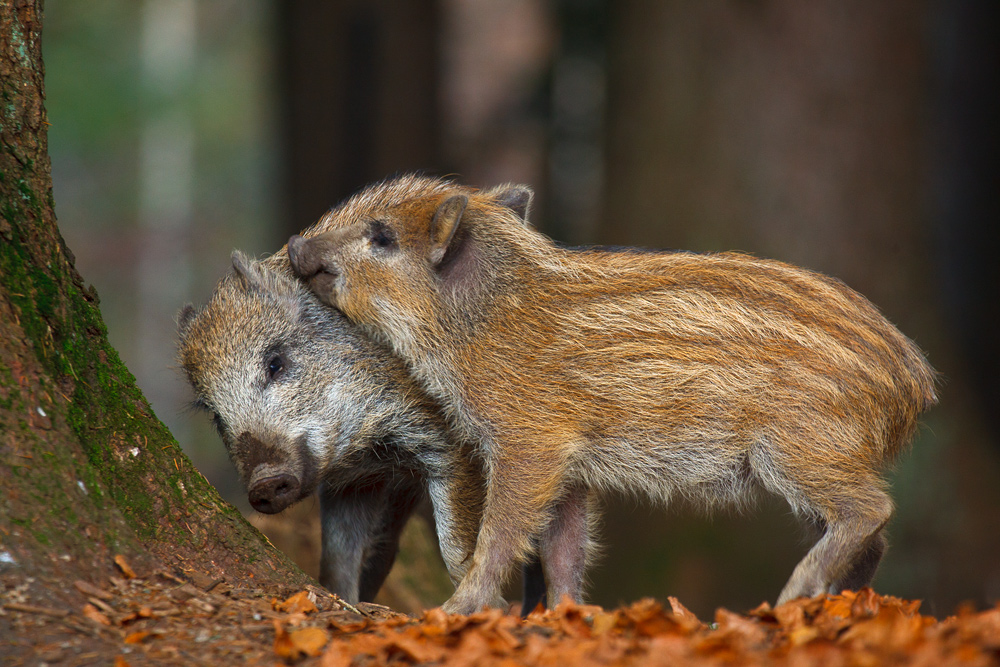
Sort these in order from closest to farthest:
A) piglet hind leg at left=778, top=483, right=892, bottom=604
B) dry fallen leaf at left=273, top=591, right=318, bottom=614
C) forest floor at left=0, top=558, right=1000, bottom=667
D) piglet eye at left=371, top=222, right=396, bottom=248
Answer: forest floor at left=0, top=558, right=1000, bottom=667
dry fallen leaf at left=273, top=591, right=318, bottom=614
piglet hind leg at left=778, top=483, right=892, bottom=604
piglet eye at left=371, top=222, right=396, bottom=248

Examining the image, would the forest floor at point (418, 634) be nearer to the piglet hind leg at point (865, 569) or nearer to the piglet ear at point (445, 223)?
the piglet hind leg at point (865, 569)

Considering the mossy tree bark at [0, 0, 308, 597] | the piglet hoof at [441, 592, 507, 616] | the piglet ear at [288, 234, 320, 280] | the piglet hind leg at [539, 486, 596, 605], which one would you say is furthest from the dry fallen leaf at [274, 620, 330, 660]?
the piglet ear at [288, 234, 320, 280]

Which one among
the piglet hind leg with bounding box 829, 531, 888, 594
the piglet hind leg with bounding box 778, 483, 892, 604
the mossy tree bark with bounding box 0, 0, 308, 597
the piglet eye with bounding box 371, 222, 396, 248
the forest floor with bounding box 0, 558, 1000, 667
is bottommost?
the piglet hind leg with bounding box 829, 531, 888, 594

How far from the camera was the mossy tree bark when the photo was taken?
293cm

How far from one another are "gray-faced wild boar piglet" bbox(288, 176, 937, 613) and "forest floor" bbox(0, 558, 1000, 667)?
2.62ft

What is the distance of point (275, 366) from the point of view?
14.7 feet

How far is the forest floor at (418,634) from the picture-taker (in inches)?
93.0

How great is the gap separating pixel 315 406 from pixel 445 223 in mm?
1035

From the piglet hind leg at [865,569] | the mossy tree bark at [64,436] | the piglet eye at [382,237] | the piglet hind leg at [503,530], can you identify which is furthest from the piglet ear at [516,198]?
the piglet hind leg at [865,569]

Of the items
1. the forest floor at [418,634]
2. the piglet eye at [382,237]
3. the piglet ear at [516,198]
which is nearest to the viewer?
the forest floor at [418,634]

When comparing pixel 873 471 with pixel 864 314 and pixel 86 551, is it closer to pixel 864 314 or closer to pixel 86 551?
pixel 864 314

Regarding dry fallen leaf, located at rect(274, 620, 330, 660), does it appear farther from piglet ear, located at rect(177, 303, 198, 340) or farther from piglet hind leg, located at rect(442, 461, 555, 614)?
piglet ear, located at rect(177, 303, 198, 340)

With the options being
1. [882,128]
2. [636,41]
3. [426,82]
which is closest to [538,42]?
[426,82]

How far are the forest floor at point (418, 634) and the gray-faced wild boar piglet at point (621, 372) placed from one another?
800 mm
